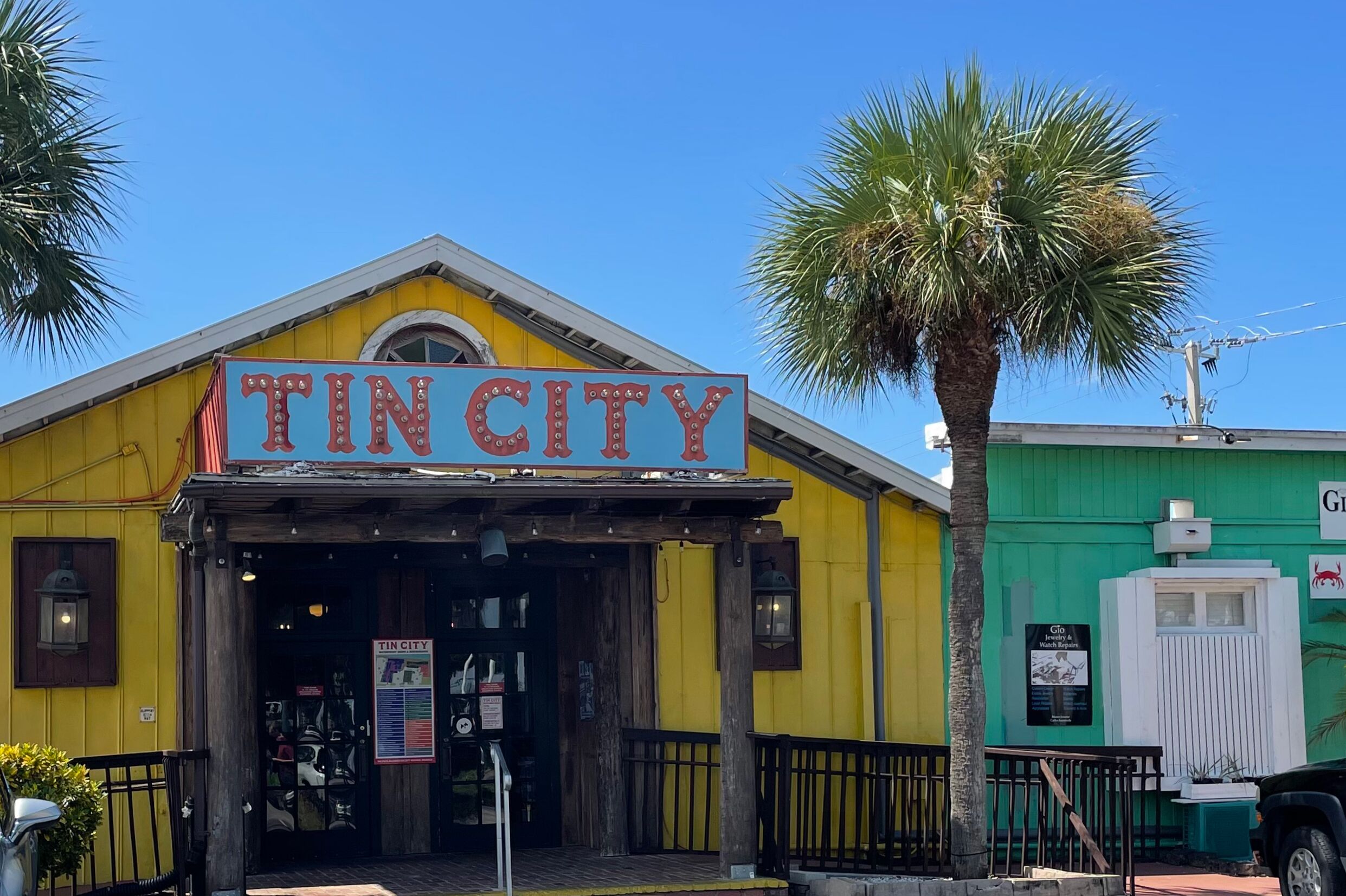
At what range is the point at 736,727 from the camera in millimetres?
10867

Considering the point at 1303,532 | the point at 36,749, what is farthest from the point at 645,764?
the point at 1303,532

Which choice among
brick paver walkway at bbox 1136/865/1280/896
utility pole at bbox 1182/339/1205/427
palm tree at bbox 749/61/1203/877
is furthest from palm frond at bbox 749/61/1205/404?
utility pole at bbox 1182/339/1205/427

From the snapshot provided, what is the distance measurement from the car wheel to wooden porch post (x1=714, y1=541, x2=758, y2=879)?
3828 millimetres

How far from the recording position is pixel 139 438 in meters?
11.9

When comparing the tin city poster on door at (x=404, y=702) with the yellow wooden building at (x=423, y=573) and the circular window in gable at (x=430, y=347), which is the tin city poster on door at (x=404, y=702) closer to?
the yellow wooden building at (x=423, y=573)

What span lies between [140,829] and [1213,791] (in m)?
9.35

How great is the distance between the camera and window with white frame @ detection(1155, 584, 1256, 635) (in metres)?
14.3

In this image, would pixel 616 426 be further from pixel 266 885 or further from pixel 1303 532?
pixel 1303 532

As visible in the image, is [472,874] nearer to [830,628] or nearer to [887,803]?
[887,803]

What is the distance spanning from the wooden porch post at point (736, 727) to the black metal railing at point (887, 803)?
27 cm

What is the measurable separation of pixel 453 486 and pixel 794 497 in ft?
→ 14.4

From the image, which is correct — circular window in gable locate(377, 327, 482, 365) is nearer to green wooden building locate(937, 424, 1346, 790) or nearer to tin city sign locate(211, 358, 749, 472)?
tin city sign locate(211, 358, 749, 472)

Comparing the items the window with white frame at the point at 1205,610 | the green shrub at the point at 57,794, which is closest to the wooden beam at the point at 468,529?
the green shrub at the point at 57,794

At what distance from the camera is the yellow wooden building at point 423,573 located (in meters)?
11.7
